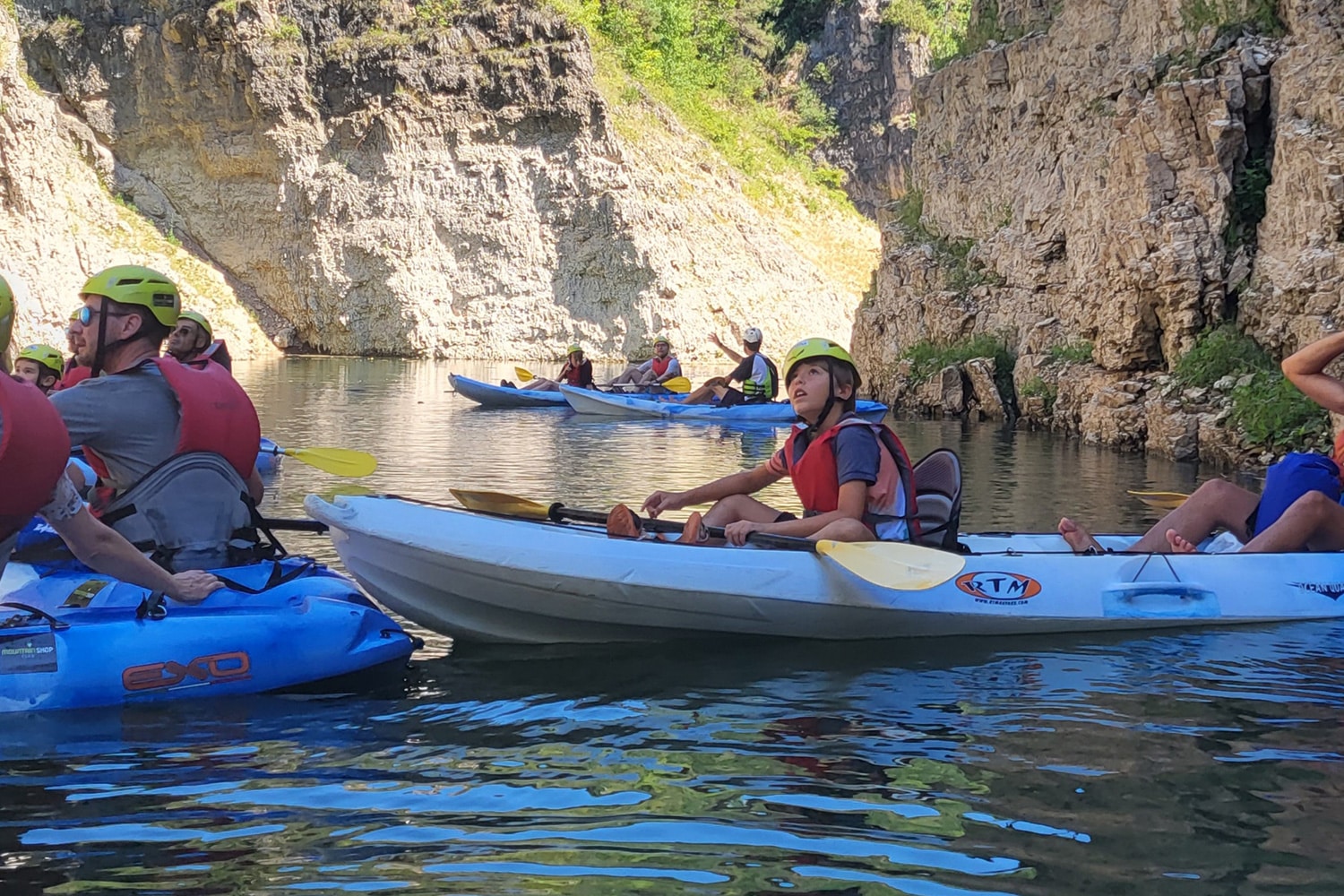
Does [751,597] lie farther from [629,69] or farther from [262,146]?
[629,69]

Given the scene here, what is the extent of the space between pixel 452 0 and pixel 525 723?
39.9 m

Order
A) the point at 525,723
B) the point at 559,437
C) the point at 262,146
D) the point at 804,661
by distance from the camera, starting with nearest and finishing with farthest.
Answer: the point at 525,723
the point at 804,661
the point at 559,437
the point at 262,146

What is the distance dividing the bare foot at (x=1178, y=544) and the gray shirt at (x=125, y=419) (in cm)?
461

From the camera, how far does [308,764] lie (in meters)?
4.10

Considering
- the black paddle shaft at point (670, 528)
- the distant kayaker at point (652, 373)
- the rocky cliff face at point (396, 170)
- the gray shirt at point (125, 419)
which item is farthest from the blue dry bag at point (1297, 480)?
the rocky cliff face at point (396, 170)

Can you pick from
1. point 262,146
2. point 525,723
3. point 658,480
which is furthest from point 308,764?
point 262,146

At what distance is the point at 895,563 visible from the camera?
5477 mm

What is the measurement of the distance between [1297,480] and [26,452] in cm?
552

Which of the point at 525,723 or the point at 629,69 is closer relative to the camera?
the point at 525,723

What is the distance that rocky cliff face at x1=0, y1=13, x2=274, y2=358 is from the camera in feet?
109

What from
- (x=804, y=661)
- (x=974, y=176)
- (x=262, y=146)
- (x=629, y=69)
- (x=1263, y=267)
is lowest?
(x=804, y=661)

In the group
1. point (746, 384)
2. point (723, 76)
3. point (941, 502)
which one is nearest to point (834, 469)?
point (941, 502)

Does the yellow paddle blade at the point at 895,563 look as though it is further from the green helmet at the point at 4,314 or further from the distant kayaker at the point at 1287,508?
the green helmet at the point at 4,314

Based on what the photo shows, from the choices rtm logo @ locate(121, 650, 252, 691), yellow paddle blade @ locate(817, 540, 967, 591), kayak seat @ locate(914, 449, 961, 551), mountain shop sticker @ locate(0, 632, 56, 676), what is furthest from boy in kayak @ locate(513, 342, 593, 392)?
mountain shop sticker @ locate(0, 632, 56, 676)
